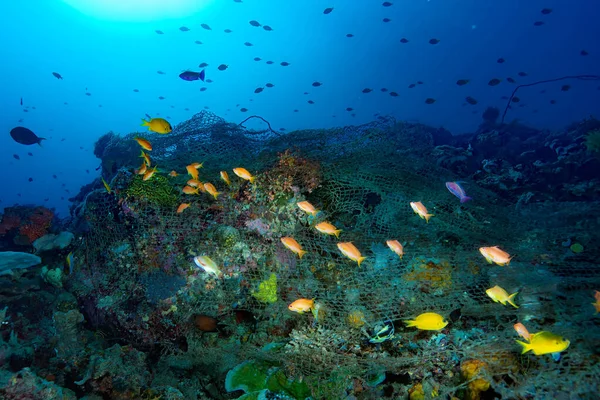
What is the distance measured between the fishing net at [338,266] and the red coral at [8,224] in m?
2.97

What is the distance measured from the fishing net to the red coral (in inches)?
117

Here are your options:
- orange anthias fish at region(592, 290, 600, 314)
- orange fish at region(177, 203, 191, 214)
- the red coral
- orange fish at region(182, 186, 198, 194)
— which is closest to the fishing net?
orange anthias fish at region(592, 290, 600, 314)

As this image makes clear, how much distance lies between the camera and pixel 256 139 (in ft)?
19.2

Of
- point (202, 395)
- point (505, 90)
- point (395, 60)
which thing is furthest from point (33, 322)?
point (505, 90)

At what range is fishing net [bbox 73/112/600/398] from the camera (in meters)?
3.49

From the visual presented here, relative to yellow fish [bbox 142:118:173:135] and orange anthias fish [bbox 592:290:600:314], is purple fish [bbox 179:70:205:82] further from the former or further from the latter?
orange anthias fish [bbox 592:290:600:314]

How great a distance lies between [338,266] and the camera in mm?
4672

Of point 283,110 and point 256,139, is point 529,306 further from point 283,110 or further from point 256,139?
point 283,110

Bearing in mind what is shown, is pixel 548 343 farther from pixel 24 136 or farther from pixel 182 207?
pixel 24 136

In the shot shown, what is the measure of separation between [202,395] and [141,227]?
9.98 ft

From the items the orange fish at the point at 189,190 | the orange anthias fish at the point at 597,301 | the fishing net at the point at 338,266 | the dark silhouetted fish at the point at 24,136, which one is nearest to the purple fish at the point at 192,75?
the fishing net at the point at 338,266

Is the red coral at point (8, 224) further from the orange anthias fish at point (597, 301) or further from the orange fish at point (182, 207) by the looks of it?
the orange anthias fish at point (597, 301)

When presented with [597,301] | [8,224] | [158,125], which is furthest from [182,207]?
[597,301]

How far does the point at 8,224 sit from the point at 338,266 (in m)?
→ 8.11
